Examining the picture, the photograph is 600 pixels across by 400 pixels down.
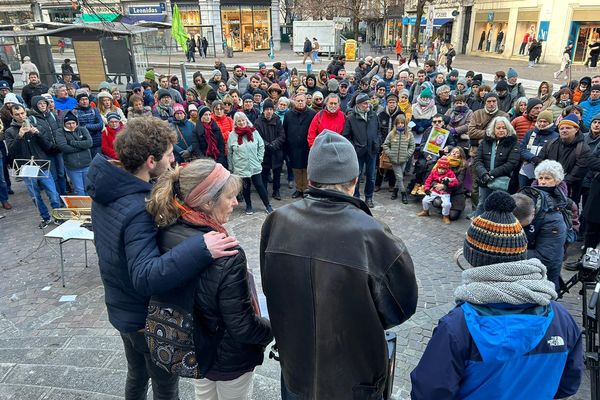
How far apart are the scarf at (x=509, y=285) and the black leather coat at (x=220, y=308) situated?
1002 millimetres

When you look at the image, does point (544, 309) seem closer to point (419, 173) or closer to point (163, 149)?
point (163, 149)

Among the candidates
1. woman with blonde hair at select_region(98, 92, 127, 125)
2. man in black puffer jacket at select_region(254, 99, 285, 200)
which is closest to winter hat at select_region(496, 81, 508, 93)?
man in black puffer jacket at select_region(254, 99, 285, 200)

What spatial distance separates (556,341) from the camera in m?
1.70

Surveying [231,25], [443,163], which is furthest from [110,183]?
[231,25]

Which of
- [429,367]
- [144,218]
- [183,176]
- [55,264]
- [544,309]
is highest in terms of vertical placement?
[183,176]

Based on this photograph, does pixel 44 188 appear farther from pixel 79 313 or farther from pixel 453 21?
pixel 453 21

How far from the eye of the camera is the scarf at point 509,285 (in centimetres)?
166

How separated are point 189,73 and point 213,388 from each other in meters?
24.9

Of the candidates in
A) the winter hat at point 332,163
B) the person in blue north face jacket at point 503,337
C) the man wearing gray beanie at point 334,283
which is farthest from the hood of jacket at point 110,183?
the person in blue north face jacket at point 503,337

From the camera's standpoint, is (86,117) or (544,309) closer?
(544,309)

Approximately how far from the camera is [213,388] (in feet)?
8.05

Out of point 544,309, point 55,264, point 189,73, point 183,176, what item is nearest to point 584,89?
point 544,309

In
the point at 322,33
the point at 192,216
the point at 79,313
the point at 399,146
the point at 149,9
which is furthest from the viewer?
the point at 149,9

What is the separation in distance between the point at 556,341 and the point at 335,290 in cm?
92
